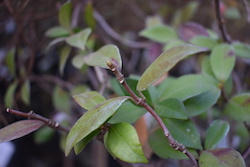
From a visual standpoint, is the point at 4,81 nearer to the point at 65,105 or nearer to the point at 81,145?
the point at 65,105

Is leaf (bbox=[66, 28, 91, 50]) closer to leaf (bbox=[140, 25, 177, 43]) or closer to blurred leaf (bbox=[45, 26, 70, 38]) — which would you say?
blurred leaf (bbox=[45, 26, 70, 38])

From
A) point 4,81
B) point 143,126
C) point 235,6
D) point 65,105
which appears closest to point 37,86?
point 4,81

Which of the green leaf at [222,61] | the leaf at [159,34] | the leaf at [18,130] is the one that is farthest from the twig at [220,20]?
the leaf at [18,130]

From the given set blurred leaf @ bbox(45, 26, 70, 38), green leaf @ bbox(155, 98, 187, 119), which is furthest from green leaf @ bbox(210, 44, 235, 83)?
blurred leaf @ bbox(45, 26, 70, 38)

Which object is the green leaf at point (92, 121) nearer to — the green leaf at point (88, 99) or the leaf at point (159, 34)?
the green leaf at point (88, 99)

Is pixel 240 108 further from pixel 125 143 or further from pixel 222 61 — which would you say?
pixel 125 143

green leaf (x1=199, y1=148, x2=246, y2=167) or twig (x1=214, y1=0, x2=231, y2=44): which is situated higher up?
twig (x1=214, y1=0, x2=231, y2=44)
